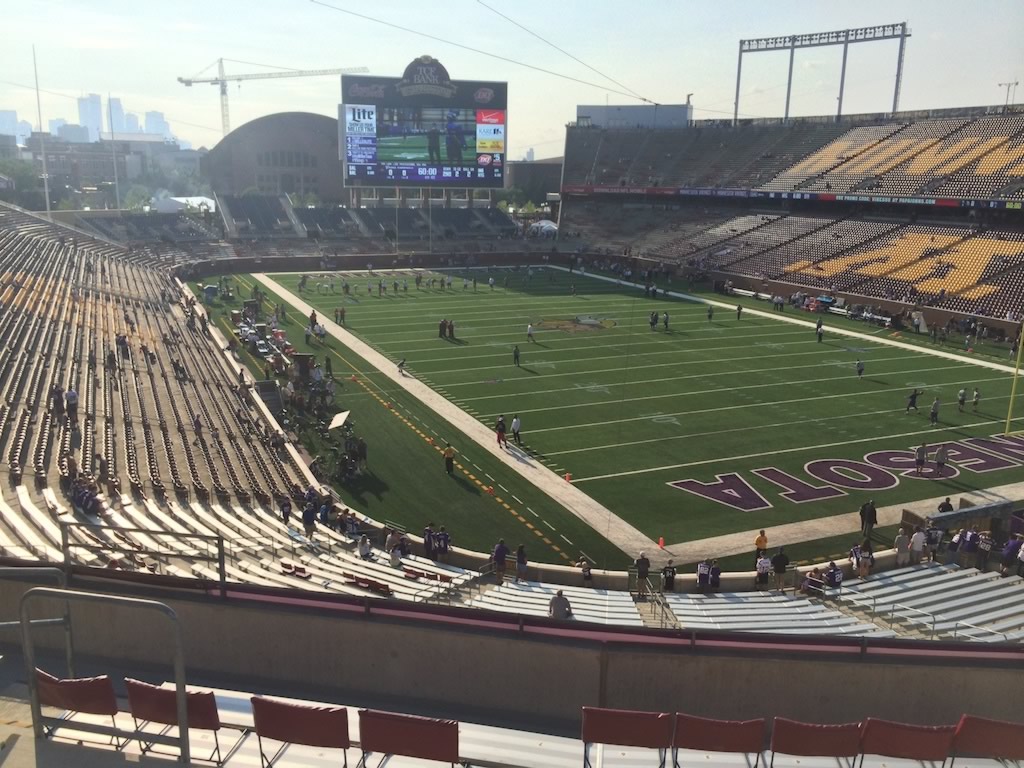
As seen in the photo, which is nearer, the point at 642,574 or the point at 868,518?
the point at 642,574

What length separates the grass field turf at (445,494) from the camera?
1717 centimetres

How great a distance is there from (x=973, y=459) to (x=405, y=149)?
51.1 metres

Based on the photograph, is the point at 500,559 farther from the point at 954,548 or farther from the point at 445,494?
the point at 954,548

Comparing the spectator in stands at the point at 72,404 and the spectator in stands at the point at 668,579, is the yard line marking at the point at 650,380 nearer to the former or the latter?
the spectator in stands at the point at 72,404

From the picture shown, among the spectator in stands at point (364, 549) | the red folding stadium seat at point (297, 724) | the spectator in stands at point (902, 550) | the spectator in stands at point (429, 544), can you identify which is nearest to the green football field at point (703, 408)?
the spectator in stands at point (429, 544)

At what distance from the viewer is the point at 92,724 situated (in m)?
6.34

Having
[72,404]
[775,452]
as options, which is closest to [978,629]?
[775,452]

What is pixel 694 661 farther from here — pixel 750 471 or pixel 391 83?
pixel 391 83

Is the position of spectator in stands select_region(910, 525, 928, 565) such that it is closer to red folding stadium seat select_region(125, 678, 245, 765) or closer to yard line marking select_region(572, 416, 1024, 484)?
yard line marking select_region(572, 416, 1024, 484)

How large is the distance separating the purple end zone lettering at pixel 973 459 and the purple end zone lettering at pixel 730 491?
6.06m

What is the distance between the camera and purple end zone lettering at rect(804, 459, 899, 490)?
20203mm

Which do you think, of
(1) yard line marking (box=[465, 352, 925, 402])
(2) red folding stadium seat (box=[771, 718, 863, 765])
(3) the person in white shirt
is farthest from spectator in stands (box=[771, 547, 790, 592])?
(1) yard line marking (box=[465, 352, 925, 402])

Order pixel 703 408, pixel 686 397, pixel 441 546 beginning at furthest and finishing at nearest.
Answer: pixel 686 397 → pixel 703 408 → pixel 441 546

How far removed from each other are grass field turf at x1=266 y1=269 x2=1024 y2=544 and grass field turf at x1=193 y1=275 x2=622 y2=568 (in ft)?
4.93
